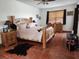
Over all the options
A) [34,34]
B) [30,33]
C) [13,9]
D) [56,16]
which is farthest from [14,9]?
[56,16]

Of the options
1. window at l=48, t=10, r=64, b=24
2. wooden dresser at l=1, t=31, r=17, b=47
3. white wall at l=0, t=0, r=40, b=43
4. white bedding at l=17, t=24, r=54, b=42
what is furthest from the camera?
window at l=48, t=10, r=64, b=24

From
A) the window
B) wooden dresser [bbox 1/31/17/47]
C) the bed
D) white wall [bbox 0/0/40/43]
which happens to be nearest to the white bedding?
the bed

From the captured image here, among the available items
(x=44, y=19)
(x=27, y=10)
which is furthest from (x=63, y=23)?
(x=27, y=10)

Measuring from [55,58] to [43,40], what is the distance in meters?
1.16

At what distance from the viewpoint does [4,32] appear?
3891mm

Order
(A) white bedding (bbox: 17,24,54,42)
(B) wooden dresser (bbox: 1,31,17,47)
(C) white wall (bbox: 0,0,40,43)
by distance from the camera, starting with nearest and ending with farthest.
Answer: (B) wooden dresser (bbox: 1,31,17,47) → (A) white bedding (bbox: 17,24,54,42) → (C) white wall (bbox: 0,0,40,43)

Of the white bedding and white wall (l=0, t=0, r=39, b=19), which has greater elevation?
white wall (l=0, t=0, r=39, b=19)

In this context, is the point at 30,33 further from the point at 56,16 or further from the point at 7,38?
the point at 56,16

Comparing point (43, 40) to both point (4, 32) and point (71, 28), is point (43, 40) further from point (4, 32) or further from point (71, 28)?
point (71, 28)

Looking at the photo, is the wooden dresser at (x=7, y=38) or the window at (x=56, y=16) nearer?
the wooden dresser at (x=7, y=38)

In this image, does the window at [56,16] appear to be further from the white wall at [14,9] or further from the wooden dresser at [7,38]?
the wooden dresser at [7,38]

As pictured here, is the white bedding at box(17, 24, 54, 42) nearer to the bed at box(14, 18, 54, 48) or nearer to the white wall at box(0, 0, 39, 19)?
the bed at box(14, 18, 54, 48)

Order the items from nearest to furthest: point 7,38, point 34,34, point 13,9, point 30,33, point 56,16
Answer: point 7,38
point 34,34
point 30,33
point 13,9
point 56,16

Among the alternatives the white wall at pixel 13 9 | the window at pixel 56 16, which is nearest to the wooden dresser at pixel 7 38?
the white wall at pixel 13 9
